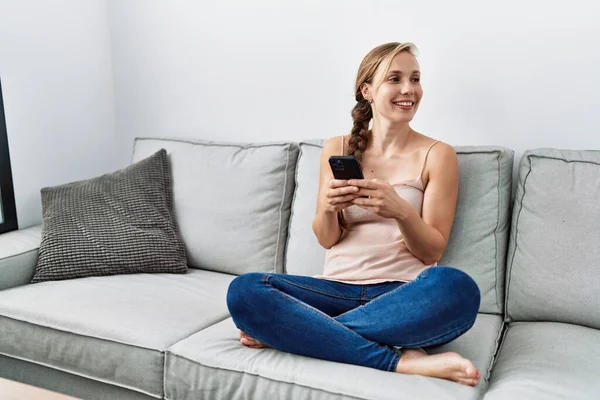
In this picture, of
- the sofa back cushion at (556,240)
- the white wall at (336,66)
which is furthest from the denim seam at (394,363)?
the white wall at (336,66)

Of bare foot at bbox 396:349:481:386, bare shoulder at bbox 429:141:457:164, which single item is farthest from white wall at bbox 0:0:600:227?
bare foot at bbox 396:349:481:386

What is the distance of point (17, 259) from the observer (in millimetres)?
2215

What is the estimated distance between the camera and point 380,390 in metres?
1.45

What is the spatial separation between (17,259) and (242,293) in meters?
0.97

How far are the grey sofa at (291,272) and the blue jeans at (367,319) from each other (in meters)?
0.04

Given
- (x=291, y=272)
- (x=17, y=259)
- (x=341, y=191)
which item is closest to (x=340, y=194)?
(x=341, y=191)

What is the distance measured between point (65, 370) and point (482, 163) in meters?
1.38

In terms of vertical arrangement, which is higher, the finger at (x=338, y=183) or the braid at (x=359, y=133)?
the braid at (x=359, y=133)

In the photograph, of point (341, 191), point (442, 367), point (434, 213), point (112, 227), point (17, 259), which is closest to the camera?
point (442, 367)

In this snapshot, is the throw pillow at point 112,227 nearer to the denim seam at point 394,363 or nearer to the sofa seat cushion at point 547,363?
the denim seam at point 394,363

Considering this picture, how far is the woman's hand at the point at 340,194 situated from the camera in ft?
5.68

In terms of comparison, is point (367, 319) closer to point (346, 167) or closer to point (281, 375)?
point (281, 375)

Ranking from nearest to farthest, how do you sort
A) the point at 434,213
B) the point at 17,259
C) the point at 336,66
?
the point at 434,213
the point at 17,259
the point at 336,66

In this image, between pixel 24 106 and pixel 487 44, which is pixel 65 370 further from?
pixel 487 44
